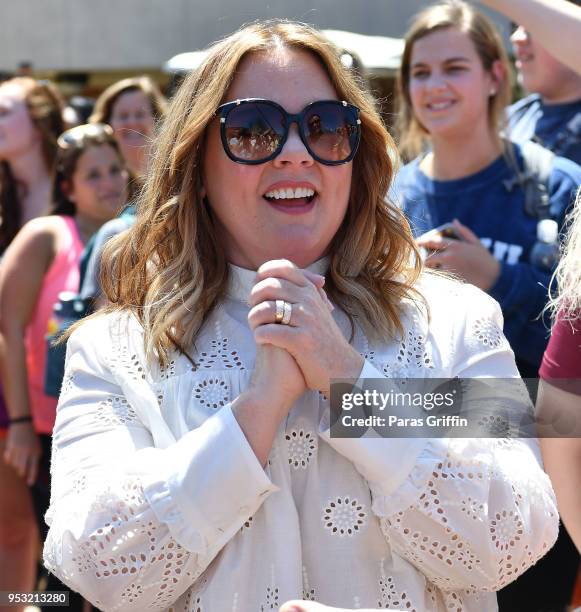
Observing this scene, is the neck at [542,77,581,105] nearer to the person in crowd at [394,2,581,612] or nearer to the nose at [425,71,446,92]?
the person in crowd at [394,2,581,612]

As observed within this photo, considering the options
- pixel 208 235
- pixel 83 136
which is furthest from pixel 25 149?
pixel 208 235

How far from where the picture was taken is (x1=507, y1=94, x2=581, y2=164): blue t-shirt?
3.65 m

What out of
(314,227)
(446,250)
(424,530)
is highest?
(314,227)

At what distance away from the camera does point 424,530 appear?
184 cm

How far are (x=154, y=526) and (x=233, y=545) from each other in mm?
164

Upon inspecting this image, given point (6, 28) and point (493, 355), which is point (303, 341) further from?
point (6, 28)

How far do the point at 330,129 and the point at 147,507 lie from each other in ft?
2.82

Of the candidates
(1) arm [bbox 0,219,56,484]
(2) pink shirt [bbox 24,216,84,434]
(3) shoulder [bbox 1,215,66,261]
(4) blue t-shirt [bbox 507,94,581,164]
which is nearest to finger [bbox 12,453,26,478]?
(1) arm [bbox 0,219,56,484]

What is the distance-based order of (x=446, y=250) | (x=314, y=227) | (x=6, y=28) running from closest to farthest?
(x=314, y=227) < (x=446, y=250) < (x=6, y=28)

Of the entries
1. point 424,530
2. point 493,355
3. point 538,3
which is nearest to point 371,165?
point 493,355

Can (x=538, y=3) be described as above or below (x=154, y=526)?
above

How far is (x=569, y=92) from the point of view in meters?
3.70

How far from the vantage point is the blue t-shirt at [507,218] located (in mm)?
3170

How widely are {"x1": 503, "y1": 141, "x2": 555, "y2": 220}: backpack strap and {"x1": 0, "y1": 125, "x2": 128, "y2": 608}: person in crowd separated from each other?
163 centimetres
